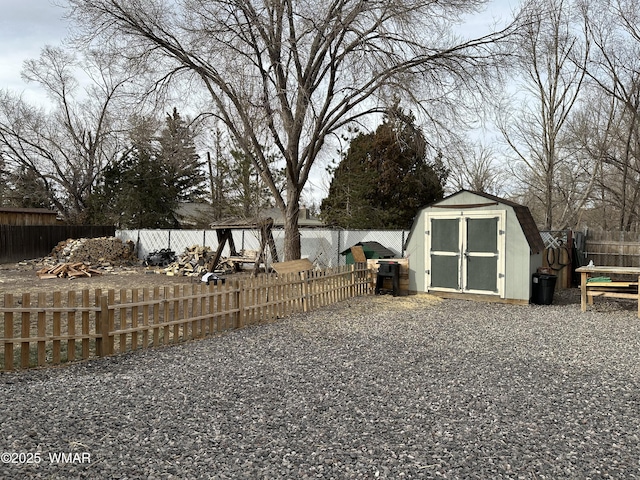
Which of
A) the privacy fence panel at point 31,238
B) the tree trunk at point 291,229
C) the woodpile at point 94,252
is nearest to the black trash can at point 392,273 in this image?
the tree trunk at point 291,229

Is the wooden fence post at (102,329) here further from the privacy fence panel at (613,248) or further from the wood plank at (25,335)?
the privacy fence panel at (613,248)

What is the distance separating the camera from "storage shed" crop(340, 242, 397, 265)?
582 inches

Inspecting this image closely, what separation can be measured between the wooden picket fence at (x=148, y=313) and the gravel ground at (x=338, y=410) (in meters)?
0.31

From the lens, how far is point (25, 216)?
2473cm

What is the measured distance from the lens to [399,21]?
40.0 feet

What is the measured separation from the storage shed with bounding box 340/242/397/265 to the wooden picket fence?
3537 mm

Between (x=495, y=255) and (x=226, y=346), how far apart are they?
→ 6.76m

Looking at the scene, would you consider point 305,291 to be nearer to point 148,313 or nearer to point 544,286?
point 148,313

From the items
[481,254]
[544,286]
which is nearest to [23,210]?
[481,254]

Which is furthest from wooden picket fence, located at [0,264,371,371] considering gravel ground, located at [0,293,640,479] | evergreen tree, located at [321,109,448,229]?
evergreen tree, located at [321,109,448,229]

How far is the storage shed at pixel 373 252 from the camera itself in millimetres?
14777

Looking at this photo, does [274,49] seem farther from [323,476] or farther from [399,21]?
[323,476]

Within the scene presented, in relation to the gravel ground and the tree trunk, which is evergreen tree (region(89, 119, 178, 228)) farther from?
the gravel ground

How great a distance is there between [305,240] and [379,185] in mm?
7702
